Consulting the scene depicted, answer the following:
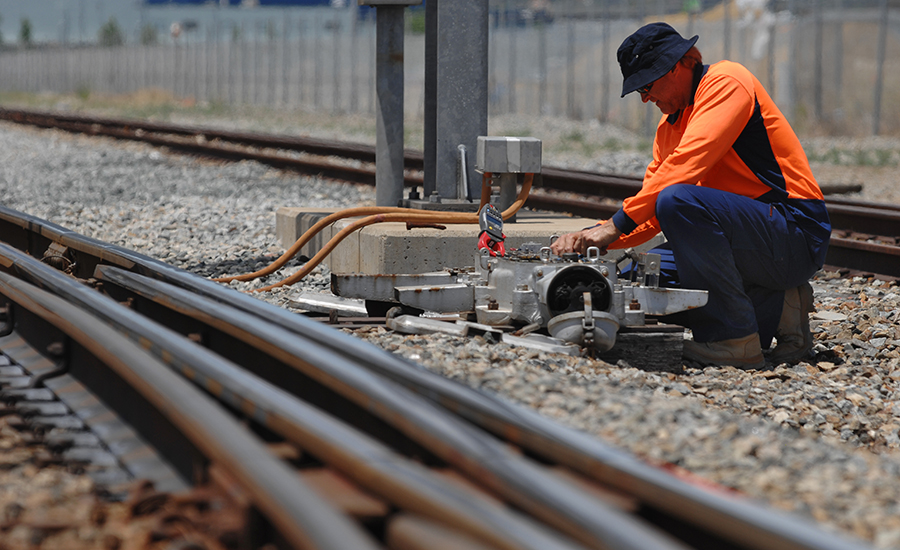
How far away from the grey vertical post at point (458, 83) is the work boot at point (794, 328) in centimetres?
294

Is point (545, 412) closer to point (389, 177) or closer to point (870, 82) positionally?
point (389, 177)

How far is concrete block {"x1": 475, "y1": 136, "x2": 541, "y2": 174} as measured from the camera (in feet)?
19.4

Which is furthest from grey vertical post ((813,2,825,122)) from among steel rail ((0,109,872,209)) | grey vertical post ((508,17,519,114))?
steel rail ((0,109,872,209))

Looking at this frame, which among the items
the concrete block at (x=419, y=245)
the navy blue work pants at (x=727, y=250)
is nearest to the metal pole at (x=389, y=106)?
the concrete block at (x=419, y=245)

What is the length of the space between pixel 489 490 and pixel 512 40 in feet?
93.2

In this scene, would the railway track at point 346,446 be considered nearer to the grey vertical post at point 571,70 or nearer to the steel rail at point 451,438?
the steel rail at point 451,438

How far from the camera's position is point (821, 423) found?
12.9 feet

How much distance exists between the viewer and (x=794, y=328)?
194 inches

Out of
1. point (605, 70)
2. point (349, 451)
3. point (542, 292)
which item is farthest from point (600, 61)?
point (349, 451)

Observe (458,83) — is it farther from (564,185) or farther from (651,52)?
(564,185)

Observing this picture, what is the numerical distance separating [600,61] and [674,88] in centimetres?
A: 2840

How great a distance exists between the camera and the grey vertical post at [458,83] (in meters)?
7.25

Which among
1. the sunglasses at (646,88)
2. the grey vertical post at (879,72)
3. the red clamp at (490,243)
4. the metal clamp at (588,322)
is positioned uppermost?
the grey vertical post at (879,72)

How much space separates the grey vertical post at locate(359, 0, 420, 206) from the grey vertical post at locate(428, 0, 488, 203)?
0.63 metres
